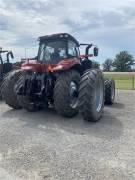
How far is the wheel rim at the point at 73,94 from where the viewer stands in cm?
801

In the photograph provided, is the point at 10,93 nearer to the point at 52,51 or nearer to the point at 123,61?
the point at 52,51

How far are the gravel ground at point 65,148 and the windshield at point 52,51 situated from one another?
1.77 metres

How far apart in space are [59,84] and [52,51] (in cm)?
188

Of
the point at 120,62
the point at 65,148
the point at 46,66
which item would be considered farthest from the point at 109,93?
the point at 120,62

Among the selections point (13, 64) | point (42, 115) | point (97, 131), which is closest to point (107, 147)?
point (97, 131)

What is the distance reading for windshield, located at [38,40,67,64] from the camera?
909 cm

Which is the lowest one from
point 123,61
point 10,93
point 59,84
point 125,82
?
point 125,82

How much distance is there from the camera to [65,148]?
575 cm

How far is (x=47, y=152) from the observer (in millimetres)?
5527

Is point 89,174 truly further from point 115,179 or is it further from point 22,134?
point 22,134

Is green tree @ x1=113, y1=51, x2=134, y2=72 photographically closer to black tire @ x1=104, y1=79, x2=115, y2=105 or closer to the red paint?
black tire @ x1=104, y1=79, x2=115, y2=105

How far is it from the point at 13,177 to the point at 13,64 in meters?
9.62

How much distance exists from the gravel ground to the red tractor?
1.16 ft

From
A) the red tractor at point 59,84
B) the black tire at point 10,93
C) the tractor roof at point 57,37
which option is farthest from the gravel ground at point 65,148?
the tractor roof at point 57,37
